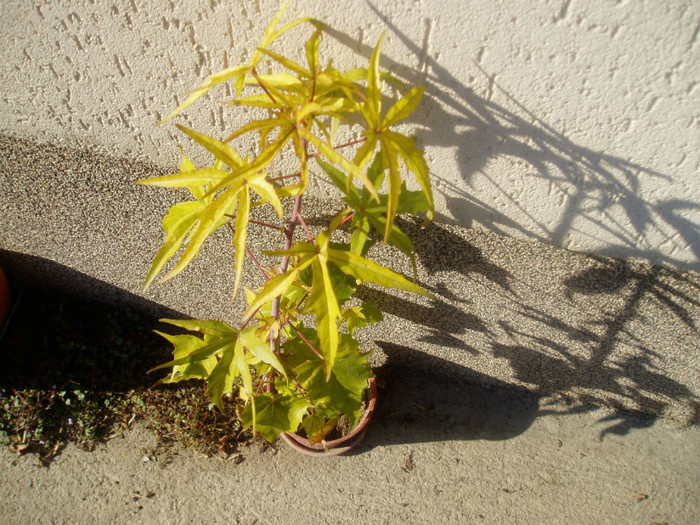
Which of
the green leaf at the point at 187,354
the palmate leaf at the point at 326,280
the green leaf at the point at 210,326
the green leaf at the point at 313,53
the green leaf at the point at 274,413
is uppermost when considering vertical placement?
the green leaf at the point at 313,53

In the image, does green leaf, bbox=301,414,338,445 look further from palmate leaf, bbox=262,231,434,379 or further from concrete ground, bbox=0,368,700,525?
palmate leaf, bbox=262,231,434,379

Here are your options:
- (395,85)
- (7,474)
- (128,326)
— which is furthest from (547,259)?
(7,474)

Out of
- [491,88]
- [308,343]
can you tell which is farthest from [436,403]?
[491,88]

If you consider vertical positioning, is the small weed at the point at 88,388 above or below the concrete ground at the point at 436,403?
below

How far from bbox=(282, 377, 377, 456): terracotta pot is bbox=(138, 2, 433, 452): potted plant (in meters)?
0.01

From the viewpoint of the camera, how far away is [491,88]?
4.26 ft

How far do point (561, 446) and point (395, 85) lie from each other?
1.79 meters

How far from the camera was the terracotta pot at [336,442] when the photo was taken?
207 cm

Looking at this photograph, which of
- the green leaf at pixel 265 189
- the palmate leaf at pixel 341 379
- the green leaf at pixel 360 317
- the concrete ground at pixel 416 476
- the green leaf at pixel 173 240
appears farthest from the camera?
the concrete ground at pixel 416 476

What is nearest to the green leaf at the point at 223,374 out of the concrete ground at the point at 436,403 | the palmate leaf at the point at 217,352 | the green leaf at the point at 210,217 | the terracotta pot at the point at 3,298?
the palmate leaf at the point at 217,352

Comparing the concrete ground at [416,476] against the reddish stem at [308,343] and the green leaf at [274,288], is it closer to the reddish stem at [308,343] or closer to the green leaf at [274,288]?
the reddish stem at [308,343]

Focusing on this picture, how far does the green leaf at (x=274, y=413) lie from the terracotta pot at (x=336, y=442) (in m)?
0.39

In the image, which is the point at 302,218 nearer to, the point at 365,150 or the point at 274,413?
the point at 365,150

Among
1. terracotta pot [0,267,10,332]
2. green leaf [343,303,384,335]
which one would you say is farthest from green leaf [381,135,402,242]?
terracotta pot [0,267,10,332]
